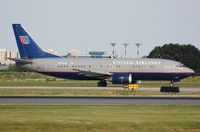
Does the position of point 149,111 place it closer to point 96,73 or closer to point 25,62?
point 96,73

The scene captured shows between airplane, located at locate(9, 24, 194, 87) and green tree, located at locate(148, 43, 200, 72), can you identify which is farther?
green tree, located at locate(148, 43, 200, 72)

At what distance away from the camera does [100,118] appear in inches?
1171

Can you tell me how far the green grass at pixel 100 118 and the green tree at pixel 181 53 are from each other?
14167cm

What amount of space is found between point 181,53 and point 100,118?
505 feet

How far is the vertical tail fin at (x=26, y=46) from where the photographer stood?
79.1m

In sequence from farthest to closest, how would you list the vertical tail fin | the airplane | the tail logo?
the tail logo
the vertical tail fin
the airplane

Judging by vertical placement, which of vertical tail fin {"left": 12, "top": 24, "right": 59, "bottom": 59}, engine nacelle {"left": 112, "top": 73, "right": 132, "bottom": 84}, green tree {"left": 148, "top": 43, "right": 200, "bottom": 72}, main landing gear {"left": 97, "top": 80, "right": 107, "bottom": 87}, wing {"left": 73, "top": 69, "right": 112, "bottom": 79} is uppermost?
green tree {"left": 148, "top": 43, "right": 200, "bottom": 72}

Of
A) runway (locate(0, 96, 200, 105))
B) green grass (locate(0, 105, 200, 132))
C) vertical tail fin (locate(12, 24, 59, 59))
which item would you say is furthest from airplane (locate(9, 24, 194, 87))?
green grass (locate(0, 105, 200, 132))

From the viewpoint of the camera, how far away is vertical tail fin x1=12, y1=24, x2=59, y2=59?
79125mm

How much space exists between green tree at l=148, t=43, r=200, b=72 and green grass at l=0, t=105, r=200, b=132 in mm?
141674

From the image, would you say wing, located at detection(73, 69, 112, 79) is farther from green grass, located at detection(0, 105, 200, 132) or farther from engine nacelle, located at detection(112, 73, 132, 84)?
green grass, located at detection(0, 105, 200, 132)

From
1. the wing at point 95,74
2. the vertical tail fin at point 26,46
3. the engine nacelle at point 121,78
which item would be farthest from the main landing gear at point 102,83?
the vertical tail fin at point 26,46

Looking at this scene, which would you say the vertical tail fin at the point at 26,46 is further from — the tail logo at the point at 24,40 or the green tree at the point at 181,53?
the green tree at the point at 181,53

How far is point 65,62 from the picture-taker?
7644 centimetres
